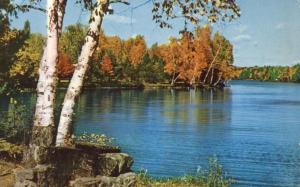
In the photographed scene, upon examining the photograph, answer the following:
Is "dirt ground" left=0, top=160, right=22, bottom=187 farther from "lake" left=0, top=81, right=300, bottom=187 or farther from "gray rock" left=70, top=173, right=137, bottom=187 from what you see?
"lake" left=0, top=81, right=300, bottom=187

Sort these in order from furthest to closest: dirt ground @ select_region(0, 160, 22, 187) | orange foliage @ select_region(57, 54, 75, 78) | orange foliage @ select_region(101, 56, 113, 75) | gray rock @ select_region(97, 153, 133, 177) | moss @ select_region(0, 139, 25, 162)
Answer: orange foliage @ select_region(101, 56, 113, 75)
orange foliage @ select_region(57, 54, 75, 78)
moss @ select_region(0, 139, 25, 162)
dirt ground @ select_region(0, 160, 22, 187)
gray rock @ select_region(97, 153, 133, 177)

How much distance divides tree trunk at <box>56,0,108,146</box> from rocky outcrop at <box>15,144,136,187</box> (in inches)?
29.2

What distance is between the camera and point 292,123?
6172 cm

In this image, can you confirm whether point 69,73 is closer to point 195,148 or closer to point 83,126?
point 83,126

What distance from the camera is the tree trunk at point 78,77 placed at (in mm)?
12719

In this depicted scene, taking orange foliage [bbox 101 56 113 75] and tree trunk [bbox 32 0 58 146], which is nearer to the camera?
tree trunk [bbox 32 0 58 146]

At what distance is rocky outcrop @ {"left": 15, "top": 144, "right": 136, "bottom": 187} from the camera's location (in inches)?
451

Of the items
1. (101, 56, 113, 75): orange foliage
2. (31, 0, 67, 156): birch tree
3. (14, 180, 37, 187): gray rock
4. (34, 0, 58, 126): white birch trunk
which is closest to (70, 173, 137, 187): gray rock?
(14, 180, 37, 187): gray rock

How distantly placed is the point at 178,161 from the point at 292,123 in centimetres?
3205

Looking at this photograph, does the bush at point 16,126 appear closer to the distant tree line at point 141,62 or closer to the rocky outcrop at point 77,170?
the rocky outcrop at point 77,170

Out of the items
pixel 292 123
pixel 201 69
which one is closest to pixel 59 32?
pixel 292 123

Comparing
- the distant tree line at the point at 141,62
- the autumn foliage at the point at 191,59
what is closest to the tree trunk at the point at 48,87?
the distant tree line at the point at 141,62

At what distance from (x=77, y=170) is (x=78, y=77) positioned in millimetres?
2282

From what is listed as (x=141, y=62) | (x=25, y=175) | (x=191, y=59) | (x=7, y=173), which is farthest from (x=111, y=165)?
(x=191, y=59)
